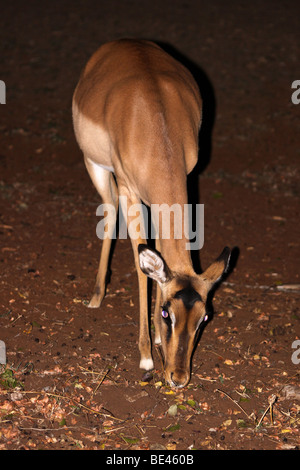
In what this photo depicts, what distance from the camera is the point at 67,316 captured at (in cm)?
614

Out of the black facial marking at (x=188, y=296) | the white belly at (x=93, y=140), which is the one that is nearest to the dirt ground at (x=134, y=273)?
the black facial marking at (x=188, y=296)

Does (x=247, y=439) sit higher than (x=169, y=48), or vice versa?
(x=169, y=48)

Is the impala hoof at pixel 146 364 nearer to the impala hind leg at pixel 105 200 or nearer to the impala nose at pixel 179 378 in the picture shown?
the impala nose at pixel 179 378

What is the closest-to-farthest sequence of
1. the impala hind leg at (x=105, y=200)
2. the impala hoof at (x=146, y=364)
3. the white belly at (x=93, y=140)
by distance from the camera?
the impala hoof at (x=146, y=364), the white belly at (x=93, y=140), the impala hind leg at (x=105, y=200)

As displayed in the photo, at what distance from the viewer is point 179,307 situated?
4328 millimetres

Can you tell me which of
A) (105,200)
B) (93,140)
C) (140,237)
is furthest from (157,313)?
(93,140)

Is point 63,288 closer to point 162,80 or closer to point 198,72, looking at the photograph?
point 162,80

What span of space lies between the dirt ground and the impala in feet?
1.62

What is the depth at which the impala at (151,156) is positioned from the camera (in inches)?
175

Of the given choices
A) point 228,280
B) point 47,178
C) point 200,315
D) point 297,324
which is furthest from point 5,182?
point 200,315

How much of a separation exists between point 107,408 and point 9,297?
1.94m

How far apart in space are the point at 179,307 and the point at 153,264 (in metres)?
0.37

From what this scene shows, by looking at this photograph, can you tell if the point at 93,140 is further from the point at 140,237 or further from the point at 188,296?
the point at 188,296

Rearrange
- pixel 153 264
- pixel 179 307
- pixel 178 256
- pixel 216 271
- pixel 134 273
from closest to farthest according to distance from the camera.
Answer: pixel 179 307 → pixel 153 264 → pixel 216 271 → pixel 178 256 → pixel 134 273
